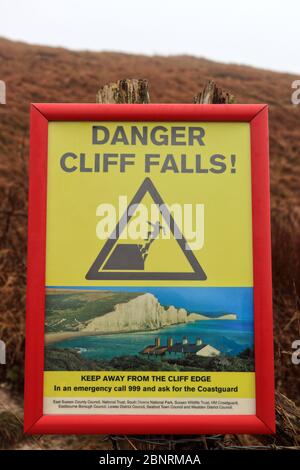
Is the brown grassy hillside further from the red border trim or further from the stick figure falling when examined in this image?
the stick figure falling

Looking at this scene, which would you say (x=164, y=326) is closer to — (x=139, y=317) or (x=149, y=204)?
(x=139, y=317)

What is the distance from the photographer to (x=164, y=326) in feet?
7.37

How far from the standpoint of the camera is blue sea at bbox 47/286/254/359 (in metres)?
2.23

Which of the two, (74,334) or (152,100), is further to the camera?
(152,100)

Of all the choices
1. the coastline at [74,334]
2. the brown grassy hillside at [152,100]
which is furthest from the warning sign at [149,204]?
the brown grassy hillside at [152,100]

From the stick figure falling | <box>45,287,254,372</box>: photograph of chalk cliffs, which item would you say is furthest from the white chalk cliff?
the stick figure falling

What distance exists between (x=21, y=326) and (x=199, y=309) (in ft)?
11.7

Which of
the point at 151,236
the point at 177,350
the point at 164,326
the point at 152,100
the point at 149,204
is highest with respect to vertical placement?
the point at 152,100

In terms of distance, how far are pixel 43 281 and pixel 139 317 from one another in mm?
479

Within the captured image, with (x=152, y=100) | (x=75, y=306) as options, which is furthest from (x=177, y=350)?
(x=152, y=100)

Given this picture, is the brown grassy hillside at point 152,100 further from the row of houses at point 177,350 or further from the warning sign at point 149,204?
the warning sign at point 149,204

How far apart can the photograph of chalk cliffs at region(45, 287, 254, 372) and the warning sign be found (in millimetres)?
62

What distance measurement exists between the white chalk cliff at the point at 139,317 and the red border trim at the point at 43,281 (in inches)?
10.8

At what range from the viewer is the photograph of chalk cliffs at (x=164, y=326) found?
7.31 feet
